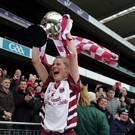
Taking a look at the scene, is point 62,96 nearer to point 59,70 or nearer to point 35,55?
point 59,70

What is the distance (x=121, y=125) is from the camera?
5703 millimetres

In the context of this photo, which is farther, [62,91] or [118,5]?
[118,5]

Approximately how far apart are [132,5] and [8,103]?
49.8ft

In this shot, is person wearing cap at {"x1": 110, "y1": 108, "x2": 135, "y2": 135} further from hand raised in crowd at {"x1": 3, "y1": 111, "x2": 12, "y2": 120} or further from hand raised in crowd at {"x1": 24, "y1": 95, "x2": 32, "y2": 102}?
hand raised in crowd at {"x1": 3, "y1": 111, "x2": 12, "y2": 120}

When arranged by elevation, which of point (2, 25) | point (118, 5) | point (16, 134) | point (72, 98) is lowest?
point (16, 134)

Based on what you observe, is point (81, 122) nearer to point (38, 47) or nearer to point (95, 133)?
point (95, 133)

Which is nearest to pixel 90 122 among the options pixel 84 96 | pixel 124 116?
pixel 84 96

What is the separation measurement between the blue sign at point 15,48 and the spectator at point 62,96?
651cm

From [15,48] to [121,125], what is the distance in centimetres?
504

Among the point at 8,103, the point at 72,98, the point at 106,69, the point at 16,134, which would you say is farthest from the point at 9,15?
the point at 106,69

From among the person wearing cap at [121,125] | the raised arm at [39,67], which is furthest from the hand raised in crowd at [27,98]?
the raised arm at [39,67]

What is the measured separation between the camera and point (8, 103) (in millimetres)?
5141

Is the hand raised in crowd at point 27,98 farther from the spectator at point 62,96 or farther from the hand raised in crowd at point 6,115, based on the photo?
the spectator at point 62,96

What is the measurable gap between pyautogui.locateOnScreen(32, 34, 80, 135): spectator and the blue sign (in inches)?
256
